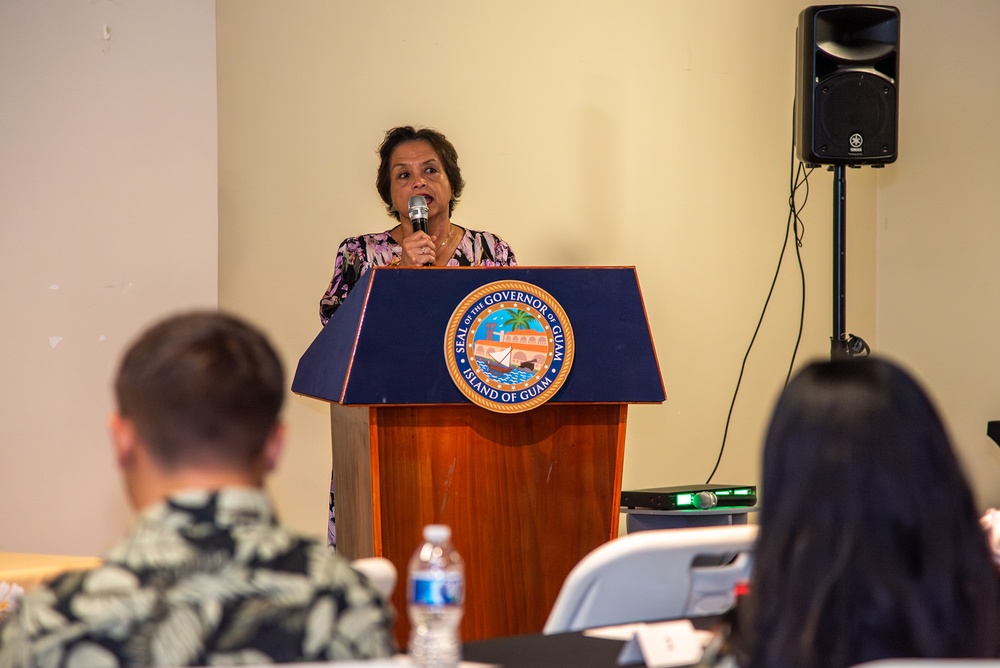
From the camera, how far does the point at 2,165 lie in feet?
10.0

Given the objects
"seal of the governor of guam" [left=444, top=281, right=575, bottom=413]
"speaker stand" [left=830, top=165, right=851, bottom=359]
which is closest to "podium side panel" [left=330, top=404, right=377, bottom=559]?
"seal of the governor of guam" [left=444, top=281, right=575, bottom=413]

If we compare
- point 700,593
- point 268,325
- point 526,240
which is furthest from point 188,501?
point 526,240

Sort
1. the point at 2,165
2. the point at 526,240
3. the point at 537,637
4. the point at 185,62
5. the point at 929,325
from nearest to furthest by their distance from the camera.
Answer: the point at 537,637 → the point at 2,165 → the point at 185,62 → the point at 526,240 → the point at 929,325

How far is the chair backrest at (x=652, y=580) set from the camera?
1421mm

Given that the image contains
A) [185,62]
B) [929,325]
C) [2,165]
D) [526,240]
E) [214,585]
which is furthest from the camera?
[929,325]

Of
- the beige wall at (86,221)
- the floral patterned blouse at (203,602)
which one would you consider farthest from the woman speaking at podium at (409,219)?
the floral patterned blouse at (203,602)

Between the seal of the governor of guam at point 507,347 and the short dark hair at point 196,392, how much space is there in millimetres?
1267

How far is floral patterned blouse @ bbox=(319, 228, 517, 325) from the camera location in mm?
3305

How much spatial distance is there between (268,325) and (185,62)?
1241mm

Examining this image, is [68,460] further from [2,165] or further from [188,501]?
[188,501]

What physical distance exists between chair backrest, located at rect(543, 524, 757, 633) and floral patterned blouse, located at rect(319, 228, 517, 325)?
1.86m

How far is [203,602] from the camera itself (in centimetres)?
109

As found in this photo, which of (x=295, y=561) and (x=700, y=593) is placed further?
(x=700, y=593)

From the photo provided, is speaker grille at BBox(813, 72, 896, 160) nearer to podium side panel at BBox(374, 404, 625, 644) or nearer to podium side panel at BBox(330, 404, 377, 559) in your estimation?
podium side panel at BBox(374, 404, 625, 644)
